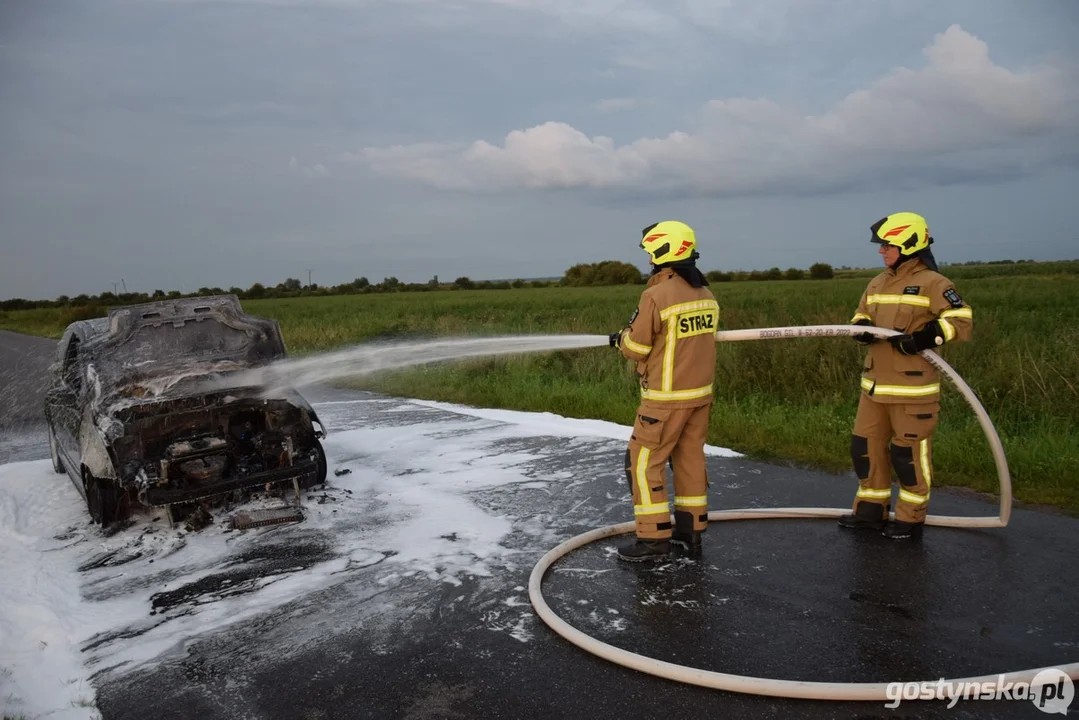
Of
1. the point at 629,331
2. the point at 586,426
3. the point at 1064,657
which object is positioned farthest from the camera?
the point at 586,426

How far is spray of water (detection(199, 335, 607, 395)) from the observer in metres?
5.95

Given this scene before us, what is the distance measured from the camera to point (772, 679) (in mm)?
3215

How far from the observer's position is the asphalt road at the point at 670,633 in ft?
10.5

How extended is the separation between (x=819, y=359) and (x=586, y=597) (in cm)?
698

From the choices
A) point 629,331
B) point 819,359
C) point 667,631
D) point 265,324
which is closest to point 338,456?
point 265,324

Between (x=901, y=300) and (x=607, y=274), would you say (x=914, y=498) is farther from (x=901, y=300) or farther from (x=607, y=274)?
(x=607, y=274)

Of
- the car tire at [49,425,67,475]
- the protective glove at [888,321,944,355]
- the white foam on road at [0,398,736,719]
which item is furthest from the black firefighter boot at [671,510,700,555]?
the car tire at [49,425,67,475]

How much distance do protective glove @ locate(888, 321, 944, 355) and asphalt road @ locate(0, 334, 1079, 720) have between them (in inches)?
A: 46.8

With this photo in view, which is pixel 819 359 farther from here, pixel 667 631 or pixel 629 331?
pixel 667 631

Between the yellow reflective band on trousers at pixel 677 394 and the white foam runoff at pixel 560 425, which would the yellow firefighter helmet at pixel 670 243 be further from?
the white foam runoff at pixel 560 425

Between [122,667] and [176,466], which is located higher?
[176,466]

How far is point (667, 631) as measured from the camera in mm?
3775

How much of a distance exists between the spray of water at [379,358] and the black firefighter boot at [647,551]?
1392 millimetres

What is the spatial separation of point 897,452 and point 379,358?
176 inches
